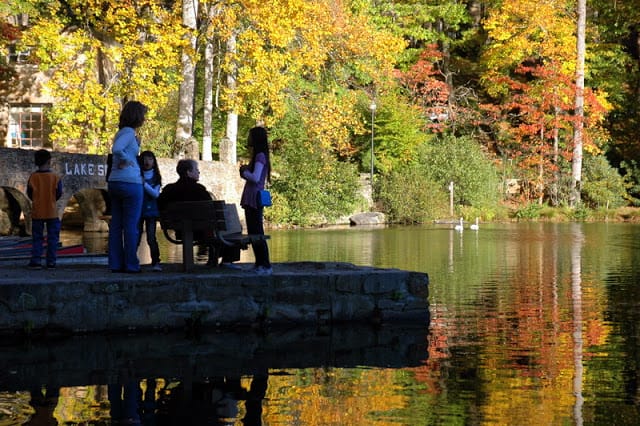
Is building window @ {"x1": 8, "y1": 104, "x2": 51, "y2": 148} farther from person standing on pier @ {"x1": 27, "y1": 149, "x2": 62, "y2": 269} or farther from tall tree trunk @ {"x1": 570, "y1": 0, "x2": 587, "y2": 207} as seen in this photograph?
person standing on pier @ {"x1": 27, "y1": 149, "x2": 62, "y2": 269}

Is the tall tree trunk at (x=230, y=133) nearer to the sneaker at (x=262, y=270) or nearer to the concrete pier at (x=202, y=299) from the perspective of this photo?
the sneaker at (x=262, y=270)

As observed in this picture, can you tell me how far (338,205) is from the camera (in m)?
46.3

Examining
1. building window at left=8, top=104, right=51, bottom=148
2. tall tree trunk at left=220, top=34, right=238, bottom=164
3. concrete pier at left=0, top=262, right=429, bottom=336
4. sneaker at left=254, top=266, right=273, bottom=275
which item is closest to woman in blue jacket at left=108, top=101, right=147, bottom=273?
concrete pier at left=0, top=262, right=429, bottom=336

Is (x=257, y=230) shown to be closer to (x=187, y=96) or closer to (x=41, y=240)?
(x=41, y=240)

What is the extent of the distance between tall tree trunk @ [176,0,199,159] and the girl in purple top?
77.1ft

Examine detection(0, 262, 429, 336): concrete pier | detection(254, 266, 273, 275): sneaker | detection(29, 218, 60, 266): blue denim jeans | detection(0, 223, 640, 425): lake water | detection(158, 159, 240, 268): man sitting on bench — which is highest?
detection(158, 159, 240, 268): man sitting on bench

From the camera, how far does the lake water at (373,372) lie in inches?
305

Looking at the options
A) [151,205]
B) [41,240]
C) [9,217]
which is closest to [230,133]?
[9,217]

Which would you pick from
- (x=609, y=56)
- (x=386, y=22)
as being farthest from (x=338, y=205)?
(x=609, y=56)

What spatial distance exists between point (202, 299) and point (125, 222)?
141 cm

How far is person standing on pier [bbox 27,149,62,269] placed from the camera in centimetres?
1374

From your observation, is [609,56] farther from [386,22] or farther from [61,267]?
[61,267]

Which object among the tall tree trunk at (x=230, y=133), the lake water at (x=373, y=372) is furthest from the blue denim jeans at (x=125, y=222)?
the tall tree trunk at (x=230, y=133)

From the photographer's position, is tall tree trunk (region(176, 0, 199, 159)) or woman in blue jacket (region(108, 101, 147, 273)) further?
tall tree trunk (region(176, 0, 199, 159))
